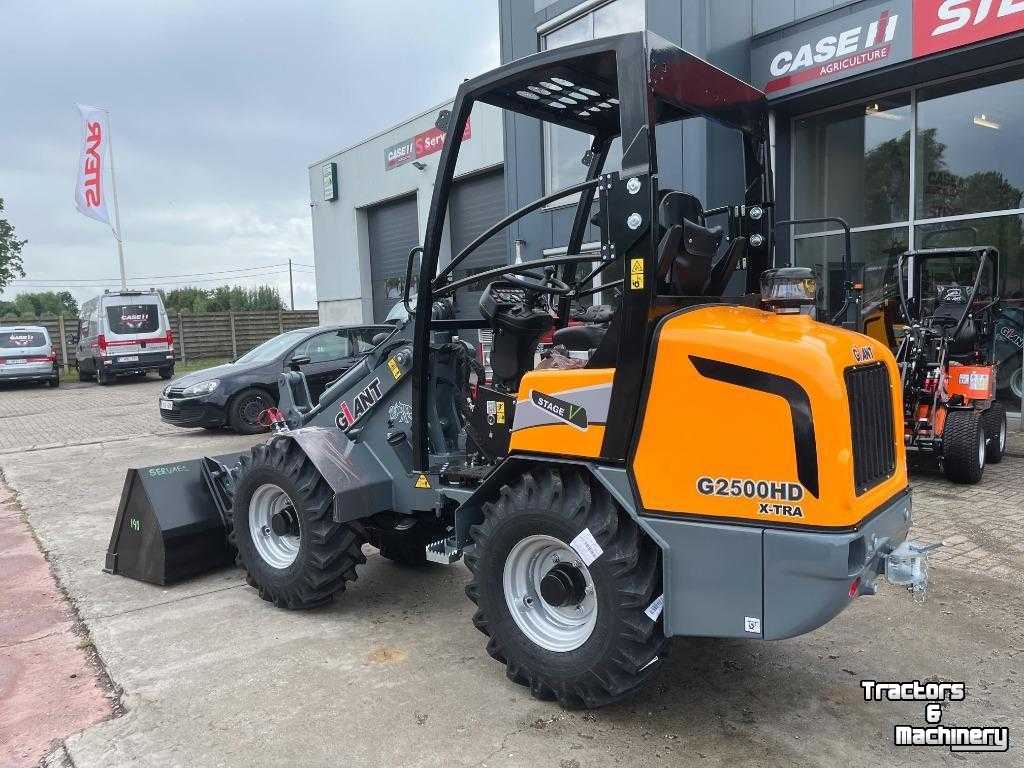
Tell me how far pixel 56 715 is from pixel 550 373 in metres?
2.57

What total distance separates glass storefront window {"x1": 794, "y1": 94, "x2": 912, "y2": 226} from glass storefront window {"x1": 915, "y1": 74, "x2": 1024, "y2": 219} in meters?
0.23

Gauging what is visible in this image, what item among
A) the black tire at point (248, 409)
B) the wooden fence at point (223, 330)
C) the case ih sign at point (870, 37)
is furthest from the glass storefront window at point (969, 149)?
the wooden fence at point (223, 330)

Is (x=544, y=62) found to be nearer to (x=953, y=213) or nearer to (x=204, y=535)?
→ (x=204, y=535)

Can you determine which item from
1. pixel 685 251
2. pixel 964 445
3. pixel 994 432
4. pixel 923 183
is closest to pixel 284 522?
pixel 685 251

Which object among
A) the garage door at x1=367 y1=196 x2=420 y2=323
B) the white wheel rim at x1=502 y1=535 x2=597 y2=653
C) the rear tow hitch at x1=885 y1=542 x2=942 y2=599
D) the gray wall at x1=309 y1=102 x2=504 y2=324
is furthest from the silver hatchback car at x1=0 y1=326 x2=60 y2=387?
the rear tow hitch at x1=885 y1=542 x2=942 y2=599

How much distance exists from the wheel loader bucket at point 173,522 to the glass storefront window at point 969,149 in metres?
9.19

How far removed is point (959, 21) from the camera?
814 centimetres

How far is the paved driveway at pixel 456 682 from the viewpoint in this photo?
2.88m

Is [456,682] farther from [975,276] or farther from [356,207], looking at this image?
[356,207]

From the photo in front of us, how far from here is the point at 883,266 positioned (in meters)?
10.2

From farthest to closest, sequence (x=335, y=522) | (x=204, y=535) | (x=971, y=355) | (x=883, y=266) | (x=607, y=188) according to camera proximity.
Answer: (x=883, y=266) < (x=971, y=355) < (x=204, y=535) < (x=335, y=522) < (x=607, y=188)

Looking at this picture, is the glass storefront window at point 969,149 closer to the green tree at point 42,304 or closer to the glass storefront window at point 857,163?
the glass storefront window at point 857,163

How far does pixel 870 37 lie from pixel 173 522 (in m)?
8.98

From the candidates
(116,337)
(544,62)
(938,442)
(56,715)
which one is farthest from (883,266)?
(116,337)
